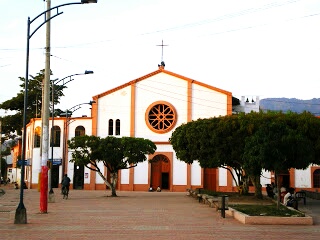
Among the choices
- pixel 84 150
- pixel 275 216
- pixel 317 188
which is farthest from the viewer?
pixel 317 188

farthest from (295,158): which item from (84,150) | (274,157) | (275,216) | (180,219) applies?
(84,150)

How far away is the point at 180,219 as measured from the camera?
19.6m

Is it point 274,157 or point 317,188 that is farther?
point 317,188

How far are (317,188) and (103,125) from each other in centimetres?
2295

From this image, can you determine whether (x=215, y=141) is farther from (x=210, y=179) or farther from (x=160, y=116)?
(x=160, y=116)

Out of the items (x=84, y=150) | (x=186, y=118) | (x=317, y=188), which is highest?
(x=186, y=118)

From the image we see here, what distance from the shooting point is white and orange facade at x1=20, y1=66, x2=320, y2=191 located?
2170 inches

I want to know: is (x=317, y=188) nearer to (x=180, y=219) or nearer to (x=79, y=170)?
(x=79, y=170)

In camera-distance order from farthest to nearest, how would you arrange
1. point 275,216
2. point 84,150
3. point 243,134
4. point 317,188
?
1. point 317,188
2. point 84,150
3. point 243,134
4. point 275,216

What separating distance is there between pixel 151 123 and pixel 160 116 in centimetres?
122

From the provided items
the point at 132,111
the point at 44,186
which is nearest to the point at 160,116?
the point at 132,111

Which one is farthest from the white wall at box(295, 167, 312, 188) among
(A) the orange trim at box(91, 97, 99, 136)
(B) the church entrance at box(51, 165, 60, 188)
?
(B) the church entrance at box(51, 165, 60, 188)

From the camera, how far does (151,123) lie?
5662 centimetres

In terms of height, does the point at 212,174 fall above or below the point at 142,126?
below
